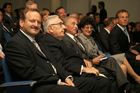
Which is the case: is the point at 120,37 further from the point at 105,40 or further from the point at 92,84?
the point at 92,84

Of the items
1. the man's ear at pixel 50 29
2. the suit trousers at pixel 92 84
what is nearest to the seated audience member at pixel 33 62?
the suit trousers at pixel 92 84

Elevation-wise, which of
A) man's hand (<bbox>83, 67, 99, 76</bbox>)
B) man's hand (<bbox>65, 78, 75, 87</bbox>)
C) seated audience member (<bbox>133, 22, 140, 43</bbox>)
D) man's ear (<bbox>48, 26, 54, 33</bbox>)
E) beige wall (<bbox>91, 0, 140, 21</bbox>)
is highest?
man's ear (<bbox>48, 26, 54, 33</bbox>)

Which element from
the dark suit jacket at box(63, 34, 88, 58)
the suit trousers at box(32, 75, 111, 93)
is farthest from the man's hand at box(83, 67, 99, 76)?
the dark suit jacket at box(63, 34, 88, 58)

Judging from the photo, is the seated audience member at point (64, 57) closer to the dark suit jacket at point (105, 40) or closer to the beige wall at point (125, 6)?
the dark suit jacket at point (105, 40)

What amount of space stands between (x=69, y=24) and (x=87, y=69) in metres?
0.68

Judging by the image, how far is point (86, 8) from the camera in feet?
35.3

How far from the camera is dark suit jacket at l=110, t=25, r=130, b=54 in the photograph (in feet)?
17.6

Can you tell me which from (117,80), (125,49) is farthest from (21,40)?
(125,49)

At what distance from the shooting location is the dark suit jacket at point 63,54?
393 cm

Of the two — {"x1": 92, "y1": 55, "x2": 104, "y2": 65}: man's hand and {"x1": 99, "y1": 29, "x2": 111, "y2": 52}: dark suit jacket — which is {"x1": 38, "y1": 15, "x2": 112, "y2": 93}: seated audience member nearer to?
{"x1": 92, "y1": 55, "x2": 104, "y2": 65}: man's hand

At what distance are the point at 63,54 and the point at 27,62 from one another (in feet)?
2.63

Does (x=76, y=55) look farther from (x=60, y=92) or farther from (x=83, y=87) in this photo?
(x=60, y=92)

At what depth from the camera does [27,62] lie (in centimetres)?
334

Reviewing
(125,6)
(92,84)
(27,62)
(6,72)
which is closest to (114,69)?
(92,84)
